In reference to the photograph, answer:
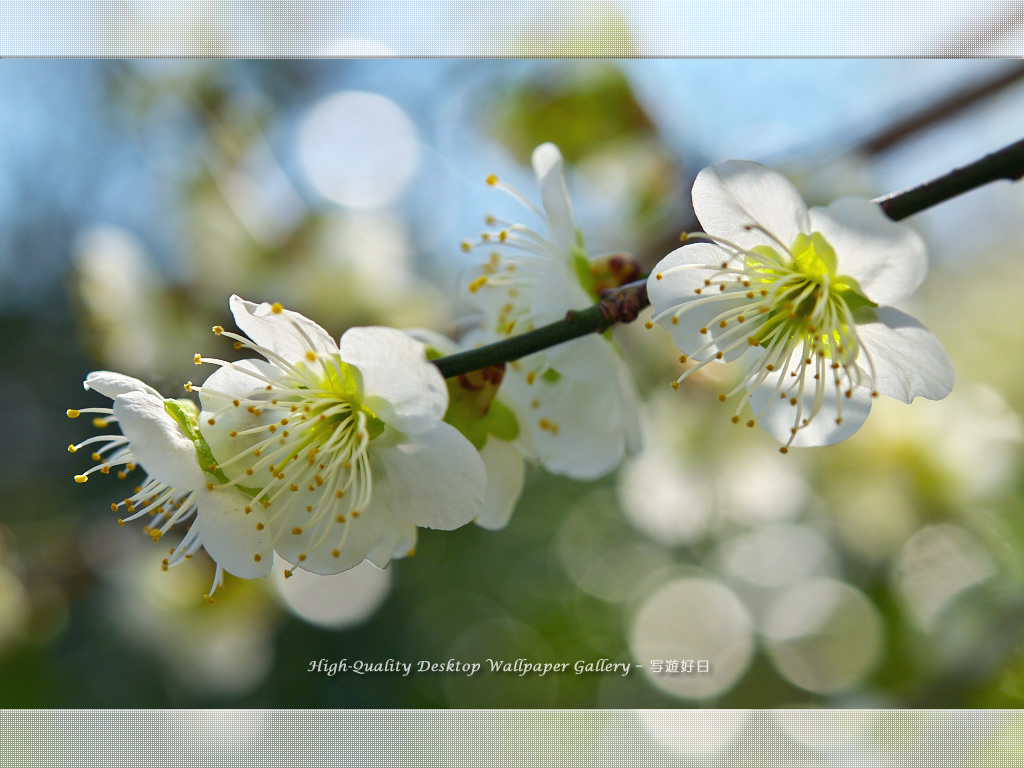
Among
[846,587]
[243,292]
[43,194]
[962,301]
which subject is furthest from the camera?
[43,194]

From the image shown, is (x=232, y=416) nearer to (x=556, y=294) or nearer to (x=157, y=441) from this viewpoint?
(x=157, y=441)

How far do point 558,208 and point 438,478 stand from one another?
27cm

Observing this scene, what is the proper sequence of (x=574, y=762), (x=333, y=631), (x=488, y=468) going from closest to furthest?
(x=488, y=468) → (x=574, y=762) → (x=333, y=631)

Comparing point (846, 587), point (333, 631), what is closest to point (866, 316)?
point (846, 587)

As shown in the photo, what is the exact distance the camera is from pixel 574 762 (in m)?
1.13

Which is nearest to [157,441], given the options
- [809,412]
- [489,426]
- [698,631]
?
[489,426]

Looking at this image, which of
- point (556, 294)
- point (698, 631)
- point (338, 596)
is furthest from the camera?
point (338, 596)

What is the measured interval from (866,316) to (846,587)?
58.8 inches

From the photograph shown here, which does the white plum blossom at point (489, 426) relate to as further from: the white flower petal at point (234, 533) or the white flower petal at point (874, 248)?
the white flower petal at point (874, 248)

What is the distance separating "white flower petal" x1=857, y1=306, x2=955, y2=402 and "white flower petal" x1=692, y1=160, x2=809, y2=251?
0.29 feet

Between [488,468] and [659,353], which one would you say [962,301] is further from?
[488,468]

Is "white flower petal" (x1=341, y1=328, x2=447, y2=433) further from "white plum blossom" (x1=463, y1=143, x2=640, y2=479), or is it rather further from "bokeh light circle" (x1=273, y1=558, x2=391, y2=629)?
"bokeh light circle" (x1=273, y1=558, x2=391, y2=629)

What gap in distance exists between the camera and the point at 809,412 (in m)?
0.60

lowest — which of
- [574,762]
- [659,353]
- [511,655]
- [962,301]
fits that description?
[511,655]
